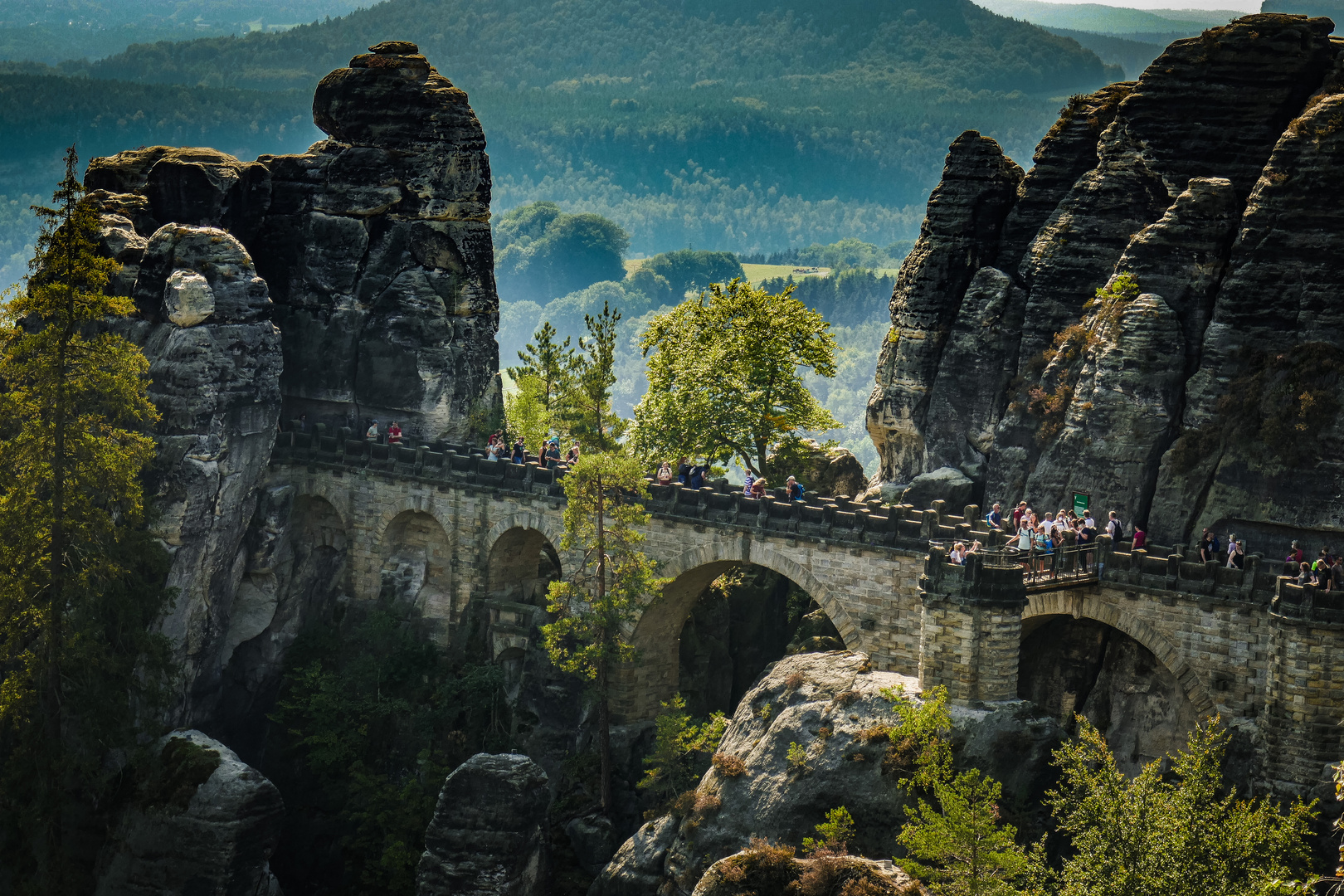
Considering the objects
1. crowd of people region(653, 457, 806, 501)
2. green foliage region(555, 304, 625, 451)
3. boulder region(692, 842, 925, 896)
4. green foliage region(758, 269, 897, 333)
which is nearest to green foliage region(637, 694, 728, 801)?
boulder region(692, 842, 925, 896)

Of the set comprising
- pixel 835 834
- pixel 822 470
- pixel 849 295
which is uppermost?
pixel 849 295

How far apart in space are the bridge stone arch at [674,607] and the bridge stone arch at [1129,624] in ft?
20.5

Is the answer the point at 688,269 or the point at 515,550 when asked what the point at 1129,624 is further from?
the point at 688,269

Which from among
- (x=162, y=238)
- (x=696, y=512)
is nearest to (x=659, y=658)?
(x=696, y=512)

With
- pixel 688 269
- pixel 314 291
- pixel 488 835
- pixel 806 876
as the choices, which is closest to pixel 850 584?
pixel 806 876

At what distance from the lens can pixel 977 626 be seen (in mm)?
41719

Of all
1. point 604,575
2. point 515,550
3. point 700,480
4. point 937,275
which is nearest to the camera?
point 604,575

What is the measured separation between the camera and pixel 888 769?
41.2m

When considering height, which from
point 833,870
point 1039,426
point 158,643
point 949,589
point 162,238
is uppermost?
point 162,238

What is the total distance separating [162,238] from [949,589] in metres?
28.9

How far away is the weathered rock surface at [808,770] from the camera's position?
4078 cm

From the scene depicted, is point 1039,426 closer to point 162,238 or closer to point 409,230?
point 409,230

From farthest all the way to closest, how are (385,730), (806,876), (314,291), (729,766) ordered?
1. (314,291)
2. (385,730)
3. (729,766)
4. (806,876)

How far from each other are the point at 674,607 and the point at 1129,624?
49.6 ft
